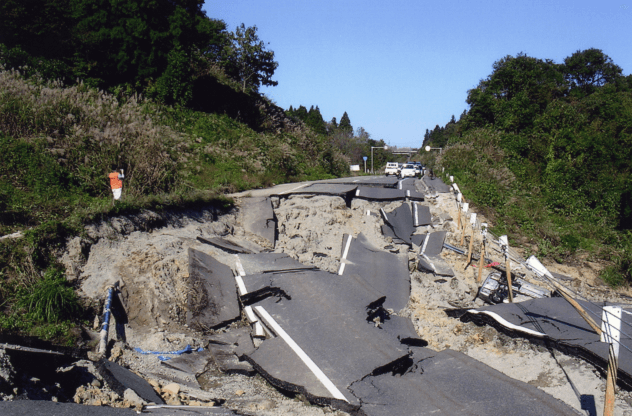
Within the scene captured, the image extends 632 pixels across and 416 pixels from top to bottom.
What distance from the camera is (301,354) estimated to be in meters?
6.43

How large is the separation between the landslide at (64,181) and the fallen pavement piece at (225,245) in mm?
1339

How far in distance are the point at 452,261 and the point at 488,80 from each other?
40045 mm

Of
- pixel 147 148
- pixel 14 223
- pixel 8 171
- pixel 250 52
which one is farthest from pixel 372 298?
pixel 250 52

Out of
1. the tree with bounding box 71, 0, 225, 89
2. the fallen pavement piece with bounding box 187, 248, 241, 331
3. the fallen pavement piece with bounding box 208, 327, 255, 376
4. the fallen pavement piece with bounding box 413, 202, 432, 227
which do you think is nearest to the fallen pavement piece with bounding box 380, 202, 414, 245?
the fallen pavement piece with bounding box 413, 202, 432, 227

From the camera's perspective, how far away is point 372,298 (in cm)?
837

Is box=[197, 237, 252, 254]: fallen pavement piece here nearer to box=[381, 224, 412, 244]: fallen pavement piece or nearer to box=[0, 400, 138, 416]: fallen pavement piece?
box=[381, 224, 412, 244]: fallen pavement piece

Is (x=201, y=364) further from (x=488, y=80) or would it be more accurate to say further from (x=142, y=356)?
(x=488, y=80)

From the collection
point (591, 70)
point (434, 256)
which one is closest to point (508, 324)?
point (434, 256)

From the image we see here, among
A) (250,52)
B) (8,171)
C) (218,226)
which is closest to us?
(8,171)

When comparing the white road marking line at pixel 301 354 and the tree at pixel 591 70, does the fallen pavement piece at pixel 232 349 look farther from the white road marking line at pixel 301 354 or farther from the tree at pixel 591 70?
the tree at pixel 591 70

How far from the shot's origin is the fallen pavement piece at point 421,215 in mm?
15422

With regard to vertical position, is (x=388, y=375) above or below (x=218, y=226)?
below

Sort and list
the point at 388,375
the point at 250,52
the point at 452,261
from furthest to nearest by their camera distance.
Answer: the point at 250,52 → the point at 452,261 → the point at 388,375

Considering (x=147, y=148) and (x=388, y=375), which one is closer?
(x=388, y=375)
